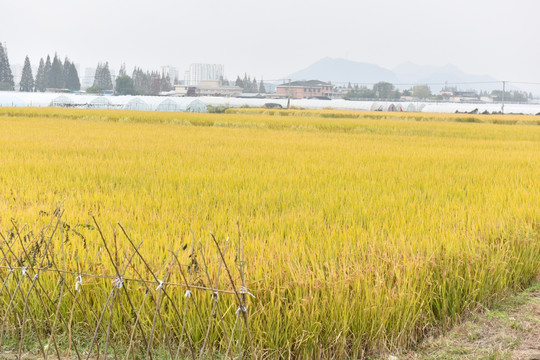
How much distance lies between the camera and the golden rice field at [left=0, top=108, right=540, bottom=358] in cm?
244

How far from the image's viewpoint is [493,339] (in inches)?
103

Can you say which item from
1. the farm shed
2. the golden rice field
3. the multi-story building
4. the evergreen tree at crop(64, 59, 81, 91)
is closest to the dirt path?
the golden rice field

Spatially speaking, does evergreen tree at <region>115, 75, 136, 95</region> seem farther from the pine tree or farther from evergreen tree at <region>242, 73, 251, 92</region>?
evergreen tree at <region>242, 73, 251, 92</region>

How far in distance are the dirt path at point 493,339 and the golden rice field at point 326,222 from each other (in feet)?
0.33

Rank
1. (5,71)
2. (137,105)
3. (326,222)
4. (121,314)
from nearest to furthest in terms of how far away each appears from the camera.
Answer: (121,314), (326,222), (137,105), (5,71)

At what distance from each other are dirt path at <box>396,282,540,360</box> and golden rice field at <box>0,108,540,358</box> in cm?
10

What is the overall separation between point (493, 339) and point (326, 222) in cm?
149

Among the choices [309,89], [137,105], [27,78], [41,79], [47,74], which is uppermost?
[47,74]

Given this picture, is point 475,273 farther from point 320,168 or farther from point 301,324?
point 320,168

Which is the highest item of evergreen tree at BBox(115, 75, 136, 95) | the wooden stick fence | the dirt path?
evergreen tree at BBox(115, 75, 136, 95)

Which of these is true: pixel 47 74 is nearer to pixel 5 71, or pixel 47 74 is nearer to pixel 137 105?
pixel 5 71

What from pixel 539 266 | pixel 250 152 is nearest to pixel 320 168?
pixel 250 152

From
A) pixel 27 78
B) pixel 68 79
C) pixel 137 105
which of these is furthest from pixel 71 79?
pixel 137 105

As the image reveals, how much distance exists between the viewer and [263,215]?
408cm
